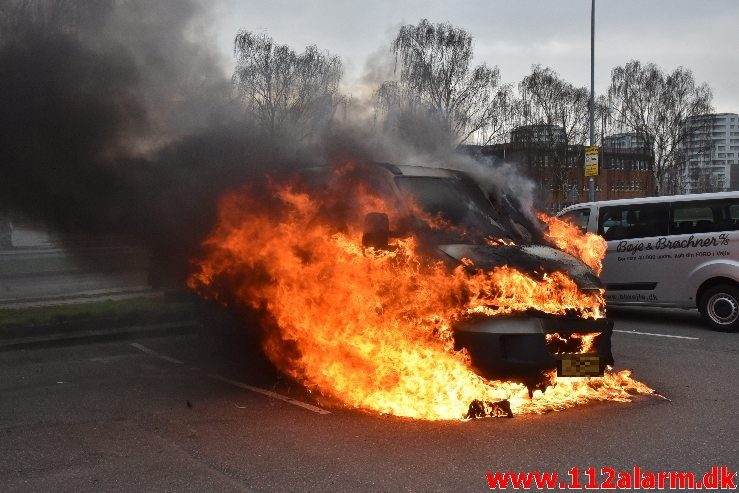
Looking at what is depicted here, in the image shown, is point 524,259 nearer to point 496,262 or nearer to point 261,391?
point 496,262

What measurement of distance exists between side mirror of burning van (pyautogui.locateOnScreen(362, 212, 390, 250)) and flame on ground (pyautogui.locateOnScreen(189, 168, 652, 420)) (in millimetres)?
88

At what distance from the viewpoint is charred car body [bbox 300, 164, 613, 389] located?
501 centimetres

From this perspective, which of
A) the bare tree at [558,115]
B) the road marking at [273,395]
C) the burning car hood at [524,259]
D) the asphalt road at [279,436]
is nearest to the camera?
the asphalt road at [279,436]

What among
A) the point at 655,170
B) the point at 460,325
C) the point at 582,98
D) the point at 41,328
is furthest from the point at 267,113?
the point at 655,170

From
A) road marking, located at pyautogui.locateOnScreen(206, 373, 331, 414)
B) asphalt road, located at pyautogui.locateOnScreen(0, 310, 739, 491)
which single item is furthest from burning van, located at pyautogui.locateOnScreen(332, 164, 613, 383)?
road marking, located at pyautogui.locateOnScreen(206, 373, 331, 414)

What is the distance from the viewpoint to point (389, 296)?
5324mm

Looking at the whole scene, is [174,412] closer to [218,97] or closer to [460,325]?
[460,325]

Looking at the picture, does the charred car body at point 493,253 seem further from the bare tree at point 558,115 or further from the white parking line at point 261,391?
the bare tree at point 558,115

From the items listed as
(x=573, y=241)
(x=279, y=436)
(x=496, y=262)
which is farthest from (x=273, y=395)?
(x=573, y=241)

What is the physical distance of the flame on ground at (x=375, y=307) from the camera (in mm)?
5168

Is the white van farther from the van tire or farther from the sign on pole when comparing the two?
the sign on pole

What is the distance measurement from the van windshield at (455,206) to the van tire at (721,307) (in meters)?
4.77

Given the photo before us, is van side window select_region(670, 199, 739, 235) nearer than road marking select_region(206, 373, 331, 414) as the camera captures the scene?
No

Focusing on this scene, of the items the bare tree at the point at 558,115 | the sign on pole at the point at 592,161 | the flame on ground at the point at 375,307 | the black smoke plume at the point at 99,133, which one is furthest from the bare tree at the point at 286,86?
the bare tree at the point at 558,115
